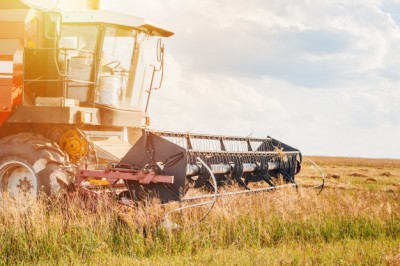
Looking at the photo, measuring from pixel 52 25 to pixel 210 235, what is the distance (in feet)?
13.7

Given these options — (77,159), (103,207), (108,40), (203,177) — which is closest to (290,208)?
(203,177)

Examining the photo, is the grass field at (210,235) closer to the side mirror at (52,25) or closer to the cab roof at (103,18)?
the side mirror at (52,25)

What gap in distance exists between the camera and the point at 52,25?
8.64 m

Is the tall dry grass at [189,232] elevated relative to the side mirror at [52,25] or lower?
lower

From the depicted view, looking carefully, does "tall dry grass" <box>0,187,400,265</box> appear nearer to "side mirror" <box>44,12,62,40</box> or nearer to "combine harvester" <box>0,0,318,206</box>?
"combine harvester" <box>0,0,318,206</box>

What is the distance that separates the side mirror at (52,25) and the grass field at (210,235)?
8.79ft

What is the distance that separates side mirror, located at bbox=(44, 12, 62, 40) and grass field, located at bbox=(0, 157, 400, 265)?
8.79ft

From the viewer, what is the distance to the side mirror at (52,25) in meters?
8.54

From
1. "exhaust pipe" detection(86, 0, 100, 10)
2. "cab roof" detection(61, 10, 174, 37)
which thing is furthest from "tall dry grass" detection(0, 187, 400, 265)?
"exhaust pipe" detection(86, 0, 100, 10)

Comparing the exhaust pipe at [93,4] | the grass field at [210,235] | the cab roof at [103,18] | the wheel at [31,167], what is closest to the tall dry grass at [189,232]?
the grass field at [210,235]

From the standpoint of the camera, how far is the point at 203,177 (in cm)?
770

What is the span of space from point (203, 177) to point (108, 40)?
10.9 feet

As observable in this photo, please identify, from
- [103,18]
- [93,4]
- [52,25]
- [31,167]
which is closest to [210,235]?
[31,167]

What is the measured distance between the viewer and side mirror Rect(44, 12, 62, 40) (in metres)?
8.54
